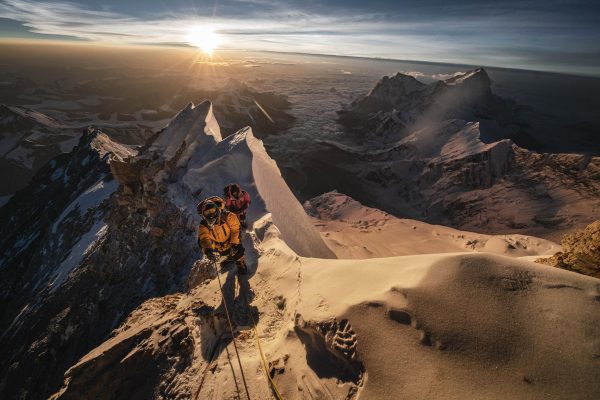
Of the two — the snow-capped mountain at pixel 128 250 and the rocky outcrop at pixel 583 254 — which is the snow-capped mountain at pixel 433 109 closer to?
the snow-capped mountain at pixel 128 250

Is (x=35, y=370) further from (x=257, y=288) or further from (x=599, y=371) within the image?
(x=599, y=371)

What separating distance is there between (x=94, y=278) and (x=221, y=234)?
1021cm

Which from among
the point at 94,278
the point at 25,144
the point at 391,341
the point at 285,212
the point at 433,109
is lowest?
the point at 25,144

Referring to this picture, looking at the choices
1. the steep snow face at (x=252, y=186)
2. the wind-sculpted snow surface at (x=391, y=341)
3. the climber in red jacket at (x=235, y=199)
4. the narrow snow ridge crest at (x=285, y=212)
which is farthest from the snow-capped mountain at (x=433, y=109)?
the wind-sculpted snow surface at (x=391, y=341)

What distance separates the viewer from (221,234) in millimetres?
7082

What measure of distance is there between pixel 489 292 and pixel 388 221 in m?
30.9

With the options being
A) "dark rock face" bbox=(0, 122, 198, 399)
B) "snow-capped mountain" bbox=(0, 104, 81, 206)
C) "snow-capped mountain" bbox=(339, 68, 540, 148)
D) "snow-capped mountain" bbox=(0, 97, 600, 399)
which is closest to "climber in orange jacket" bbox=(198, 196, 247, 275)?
"snow-capped mountain" bbox=(0, 97, 600, 399)

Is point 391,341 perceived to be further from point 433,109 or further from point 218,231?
point 433,109

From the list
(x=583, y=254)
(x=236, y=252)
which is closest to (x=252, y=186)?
(x=236, y=252)

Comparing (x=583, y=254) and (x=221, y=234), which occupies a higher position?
(x=583, y=254)

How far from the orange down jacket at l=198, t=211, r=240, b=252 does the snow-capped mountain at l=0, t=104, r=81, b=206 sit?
7102 cm

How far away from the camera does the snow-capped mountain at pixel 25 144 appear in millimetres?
65250

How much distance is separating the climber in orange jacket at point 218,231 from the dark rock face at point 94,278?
356 centimetres

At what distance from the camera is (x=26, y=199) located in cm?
3534
